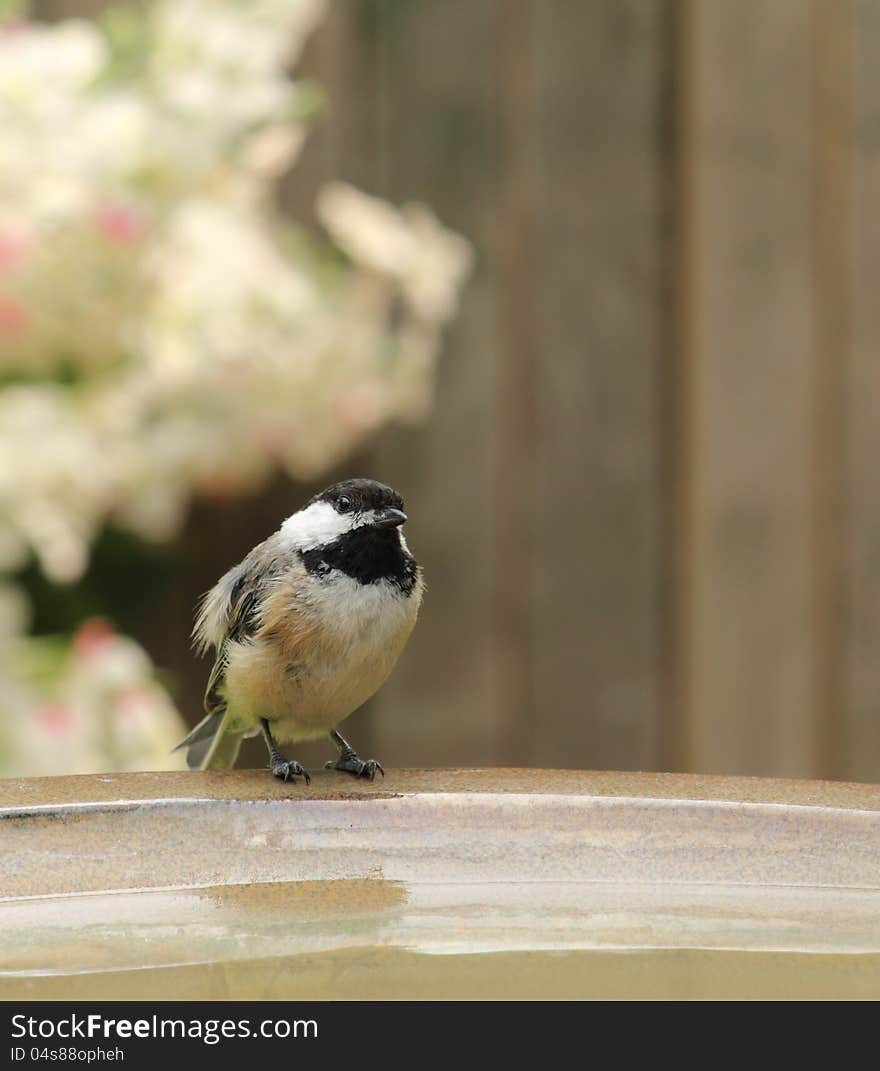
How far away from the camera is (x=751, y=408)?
3.09 meters

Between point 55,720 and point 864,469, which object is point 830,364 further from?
point 55,720

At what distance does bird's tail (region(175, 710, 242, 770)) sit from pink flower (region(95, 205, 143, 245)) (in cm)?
75

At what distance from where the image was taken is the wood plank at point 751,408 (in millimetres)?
3070

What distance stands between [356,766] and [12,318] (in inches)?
35.2

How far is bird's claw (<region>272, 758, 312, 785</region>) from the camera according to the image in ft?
6.14

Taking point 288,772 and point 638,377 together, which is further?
point 638,377

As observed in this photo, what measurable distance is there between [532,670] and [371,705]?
1.08 ft

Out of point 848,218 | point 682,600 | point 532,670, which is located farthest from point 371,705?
point 848,218

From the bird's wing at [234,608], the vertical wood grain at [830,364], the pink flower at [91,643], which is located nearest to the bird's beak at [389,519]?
the bird's wing at [234,608]

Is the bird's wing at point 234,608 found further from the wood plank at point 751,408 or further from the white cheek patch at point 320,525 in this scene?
the wood plank at point 751,408

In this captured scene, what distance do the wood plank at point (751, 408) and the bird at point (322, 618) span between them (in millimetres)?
1059

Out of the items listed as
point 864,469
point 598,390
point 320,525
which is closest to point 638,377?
point 598,390

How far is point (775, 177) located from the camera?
3.09 metres

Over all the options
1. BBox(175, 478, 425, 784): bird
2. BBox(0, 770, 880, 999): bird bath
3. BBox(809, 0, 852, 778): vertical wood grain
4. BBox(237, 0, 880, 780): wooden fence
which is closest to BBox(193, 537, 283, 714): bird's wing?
BBox(175, 478, 425, 784): bird
